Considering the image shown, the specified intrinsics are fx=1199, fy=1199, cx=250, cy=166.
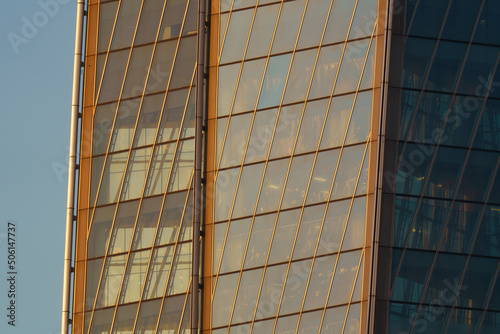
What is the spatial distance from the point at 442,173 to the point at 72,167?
18.8 metres

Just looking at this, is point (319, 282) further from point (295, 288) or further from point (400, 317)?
point (400, 317)

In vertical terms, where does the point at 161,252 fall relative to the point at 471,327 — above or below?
above

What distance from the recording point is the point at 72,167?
197ft

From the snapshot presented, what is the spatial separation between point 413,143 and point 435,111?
1764mm

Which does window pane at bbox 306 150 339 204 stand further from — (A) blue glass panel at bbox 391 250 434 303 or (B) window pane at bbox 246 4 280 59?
(B) window pane at bbox 246 4 280 59

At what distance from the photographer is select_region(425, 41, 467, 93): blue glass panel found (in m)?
52.8

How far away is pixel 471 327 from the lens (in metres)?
51.1

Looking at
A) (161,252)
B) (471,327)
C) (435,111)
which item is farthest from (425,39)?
(161,252)

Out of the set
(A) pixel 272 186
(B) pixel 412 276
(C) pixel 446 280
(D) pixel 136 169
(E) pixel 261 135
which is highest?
(D) pixel 136 169

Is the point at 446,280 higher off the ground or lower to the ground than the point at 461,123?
lower

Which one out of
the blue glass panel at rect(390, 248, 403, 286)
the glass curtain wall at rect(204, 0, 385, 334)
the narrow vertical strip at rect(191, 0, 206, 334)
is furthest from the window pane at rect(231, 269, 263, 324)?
the blue glass panel at rect(390, 248, 403, 286)

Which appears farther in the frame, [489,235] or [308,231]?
[308,231]

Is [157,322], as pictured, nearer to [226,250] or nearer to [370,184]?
[226,250]

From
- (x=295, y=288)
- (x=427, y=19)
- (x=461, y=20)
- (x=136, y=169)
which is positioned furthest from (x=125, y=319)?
(x=461, y=20)
